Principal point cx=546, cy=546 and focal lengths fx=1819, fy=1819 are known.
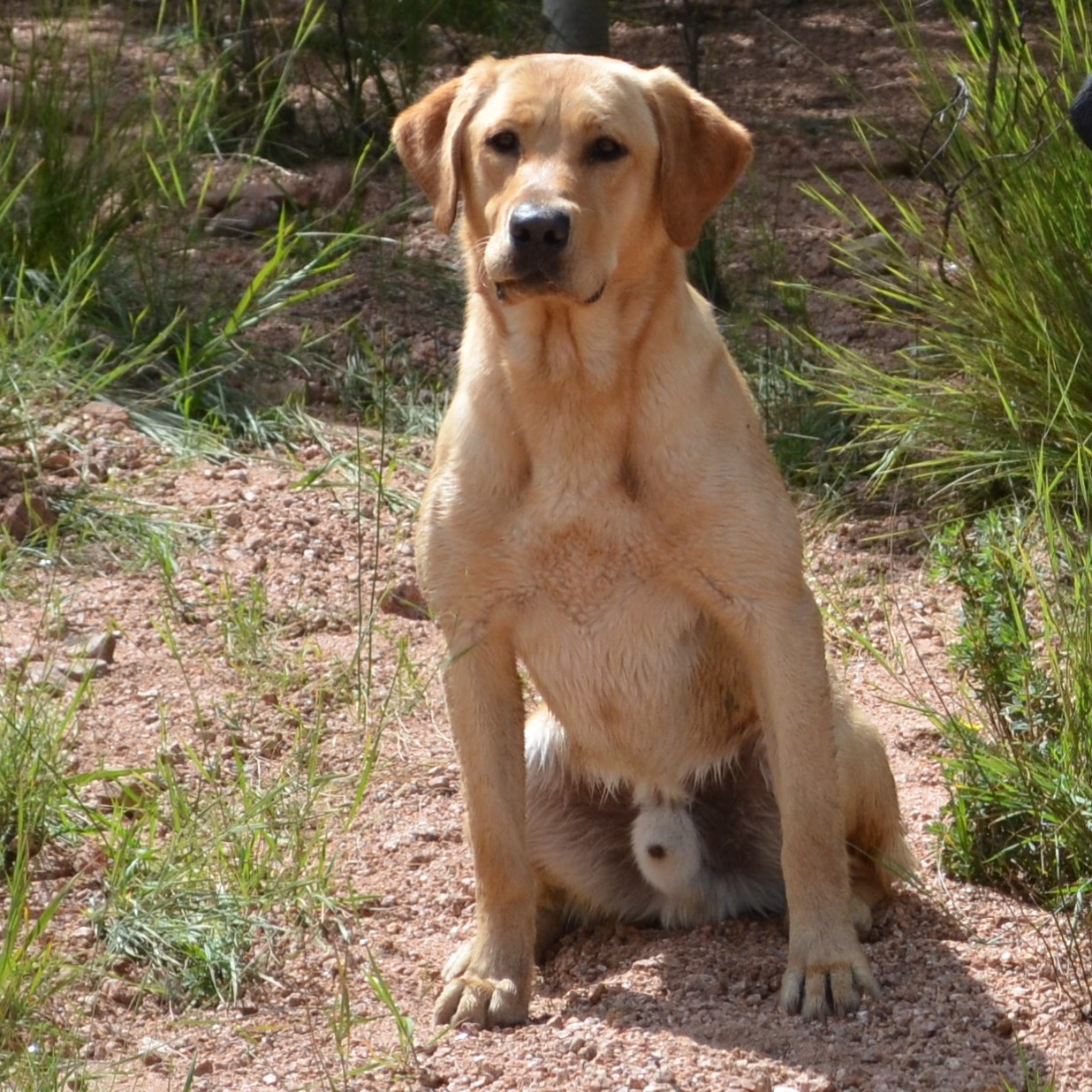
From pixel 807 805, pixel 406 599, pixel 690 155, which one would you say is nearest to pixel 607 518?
pixel 807 805

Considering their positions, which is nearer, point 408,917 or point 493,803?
point 493,803

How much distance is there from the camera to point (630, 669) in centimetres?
344

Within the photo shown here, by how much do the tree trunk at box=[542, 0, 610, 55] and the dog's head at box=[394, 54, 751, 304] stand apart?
304 cm

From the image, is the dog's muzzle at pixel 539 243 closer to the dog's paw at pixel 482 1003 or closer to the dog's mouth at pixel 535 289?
the dog's mouth at pixel 535 289

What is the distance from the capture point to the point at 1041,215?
16.2ft

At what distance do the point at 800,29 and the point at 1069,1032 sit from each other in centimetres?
656

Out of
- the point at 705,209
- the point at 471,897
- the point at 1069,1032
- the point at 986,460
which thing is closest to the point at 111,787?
the point at 471,897

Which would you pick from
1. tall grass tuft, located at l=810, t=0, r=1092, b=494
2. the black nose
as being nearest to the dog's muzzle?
the black nose

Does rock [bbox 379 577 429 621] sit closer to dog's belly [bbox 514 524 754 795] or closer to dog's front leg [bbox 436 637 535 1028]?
dog's belly [bbox 514 524 754 795]

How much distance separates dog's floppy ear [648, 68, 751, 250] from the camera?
345 centimetres

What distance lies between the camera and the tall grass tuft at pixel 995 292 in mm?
4902

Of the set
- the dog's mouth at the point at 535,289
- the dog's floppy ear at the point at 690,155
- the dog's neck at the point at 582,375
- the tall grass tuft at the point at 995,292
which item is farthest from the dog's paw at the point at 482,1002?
the tall grass tuft at the point at 995,292

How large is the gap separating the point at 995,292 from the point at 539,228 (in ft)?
7.58

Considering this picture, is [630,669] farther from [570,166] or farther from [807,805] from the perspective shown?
[570,166]
